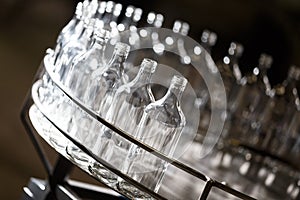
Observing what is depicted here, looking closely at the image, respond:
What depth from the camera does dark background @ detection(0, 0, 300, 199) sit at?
2.39 m

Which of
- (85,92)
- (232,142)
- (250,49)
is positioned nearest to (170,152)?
(85,92)

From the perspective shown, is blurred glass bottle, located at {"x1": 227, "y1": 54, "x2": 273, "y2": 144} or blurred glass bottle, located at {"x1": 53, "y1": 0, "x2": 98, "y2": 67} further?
blurred glass bottle, located at {"x1": 227, "y1": 54, "x2": 273, "y2": 144}

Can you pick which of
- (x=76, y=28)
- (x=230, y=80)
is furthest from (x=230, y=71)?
(x=76, y=28)

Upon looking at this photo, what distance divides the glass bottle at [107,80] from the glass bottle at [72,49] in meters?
0.08

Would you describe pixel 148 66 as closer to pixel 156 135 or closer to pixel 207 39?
pixel 156 135

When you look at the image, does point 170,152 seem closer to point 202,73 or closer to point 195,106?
point 195,106

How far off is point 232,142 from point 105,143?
3.31 feet

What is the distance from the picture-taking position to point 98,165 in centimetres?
85

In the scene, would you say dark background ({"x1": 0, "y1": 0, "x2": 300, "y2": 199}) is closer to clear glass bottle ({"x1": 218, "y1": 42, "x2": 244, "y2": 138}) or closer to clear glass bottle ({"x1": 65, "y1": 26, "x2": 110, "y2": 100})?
clear glass bottle ({"x1": 218, "y1": 42, "x2": 244, "y2": 138})

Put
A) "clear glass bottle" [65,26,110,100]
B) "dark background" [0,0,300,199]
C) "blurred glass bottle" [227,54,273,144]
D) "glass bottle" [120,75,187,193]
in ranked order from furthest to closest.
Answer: "dark background" [0,0,300,199] → "blurred glass bottle" [227,54,273,144] → "clear glass bottle" [65,26,110,100] → "glass bottle" [120,75,187,193]

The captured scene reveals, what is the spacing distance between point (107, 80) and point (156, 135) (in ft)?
0.39

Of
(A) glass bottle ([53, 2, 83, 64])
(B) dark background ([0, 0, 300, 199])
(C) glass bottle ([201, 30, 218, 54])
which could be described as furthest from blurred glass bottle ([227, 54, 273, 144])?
(A) glass bottle ([53, 2, 83, 64])

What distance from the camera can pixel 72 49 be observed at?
1.05m

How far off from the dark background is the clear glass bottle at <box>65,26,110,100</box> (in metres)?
1.24
